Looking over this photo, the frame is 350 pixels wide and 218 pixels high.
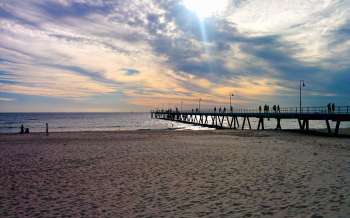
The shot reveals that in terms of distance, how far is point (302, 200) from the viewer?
7121 millimetres

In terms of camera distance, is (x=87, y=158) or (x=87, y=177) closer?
(x=87, y=177)

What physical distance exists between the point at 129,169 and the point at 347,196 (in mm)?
6926

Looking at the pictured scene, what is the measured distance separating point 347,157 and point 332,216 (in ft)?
29.6

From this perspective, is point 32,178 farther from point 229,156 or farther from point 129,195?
point 229,156

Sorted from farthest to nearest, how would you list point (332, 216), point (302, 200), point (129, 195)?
point (129, 195)
point (302, 200)
point (332, 216)

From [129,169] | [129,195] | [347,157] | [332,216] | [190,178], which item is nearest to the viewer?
[332,216]

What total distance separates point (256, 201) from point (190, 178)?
299 centimetres

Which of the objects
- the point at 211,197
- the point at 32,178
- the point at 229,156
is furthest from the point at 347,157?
the point at 32,178

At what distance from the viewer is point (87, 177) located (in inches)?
402

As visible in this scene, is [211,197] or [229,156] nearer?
[211,197]

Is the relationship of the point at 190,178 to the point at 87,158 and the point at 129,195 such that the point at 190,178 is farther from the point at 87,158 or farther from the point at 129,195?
the point at 87,158

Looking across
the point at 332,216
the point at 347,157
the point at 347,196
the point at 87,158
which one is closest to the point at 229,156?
the point at 347,157

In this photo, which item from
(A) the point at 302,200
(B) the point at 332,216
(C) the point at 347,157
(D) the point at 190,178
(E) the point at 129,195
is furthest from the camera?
(C) the point at 347,157

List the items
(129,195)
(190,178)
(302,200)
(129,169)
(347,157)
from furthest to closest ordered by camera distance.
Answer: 1. (347,157)
2. (129,169)
3. (190,178)
4. (129,195)
5. (302,200)
